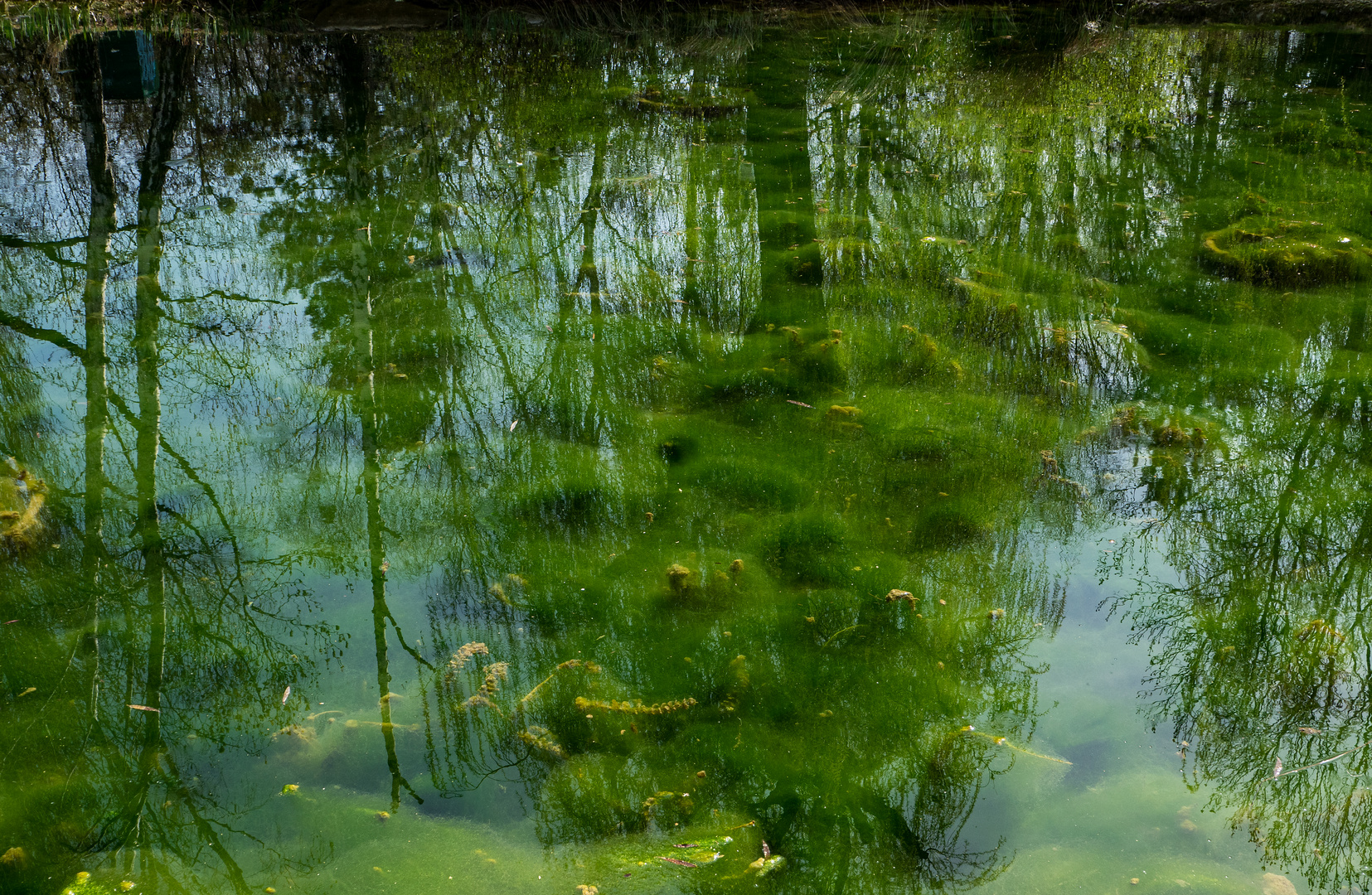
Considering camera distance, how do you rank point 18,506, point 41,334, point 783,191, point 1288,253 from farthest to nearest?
point 783,191, point 1288,253, point 41,334, point 18,506

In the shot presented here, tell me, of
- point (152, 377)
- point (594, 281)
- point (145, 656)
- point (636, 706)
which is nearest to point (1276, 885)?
point (636, 706)

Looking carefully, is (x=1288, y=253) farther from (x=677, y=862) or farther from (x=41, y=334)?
(x=41, y=334)

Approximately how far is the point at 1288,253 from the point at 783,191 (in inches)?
96.7

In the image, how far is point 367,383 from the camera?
3506mm

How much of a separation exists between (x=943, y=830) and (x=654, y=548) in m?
1.13

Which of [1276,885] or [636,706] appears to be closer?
[1276,885]

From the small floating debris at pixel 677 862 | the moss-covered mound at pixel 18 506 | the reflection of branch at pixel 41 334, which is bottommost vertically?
the small floating debris at pixel 677 862

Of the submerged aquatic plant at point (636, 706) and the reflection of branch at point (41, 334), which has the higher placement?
the reflection of branch at point (41, 334)

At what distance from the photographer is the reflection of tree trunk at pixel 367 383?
229 centimetres

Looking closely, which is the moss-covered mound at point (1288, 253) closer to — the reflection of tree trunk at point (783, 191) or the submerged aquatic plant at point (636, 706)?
the reflection of tree trunk at point (783, 191)

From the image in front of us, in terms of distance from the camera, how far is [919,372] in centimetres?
353

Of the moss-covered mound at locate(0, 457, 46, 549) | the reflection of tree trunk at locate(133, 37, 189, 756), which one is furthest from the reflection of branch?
the moss-covered mound at locate(0, 457, 46, 549)

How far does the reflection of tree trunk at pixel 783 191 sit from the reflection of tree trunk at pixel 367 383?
1.63m


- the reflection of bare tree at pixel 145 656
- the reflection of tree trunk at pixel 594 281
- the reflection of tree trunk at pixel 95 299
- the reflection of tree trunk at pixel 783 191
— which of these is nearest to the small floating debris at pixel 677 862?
the reflection of bare tree at pixel 145 656
